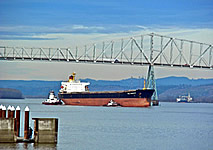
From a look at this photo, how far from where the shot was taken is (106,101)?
286ft

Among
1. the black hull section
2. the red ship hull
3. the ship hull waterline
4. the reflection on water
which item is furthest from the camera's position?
the red ship hull

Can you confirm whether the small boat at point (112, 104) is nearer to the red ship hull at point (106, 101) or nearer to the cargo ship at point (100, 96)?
the cargo ship at point (100, 96)

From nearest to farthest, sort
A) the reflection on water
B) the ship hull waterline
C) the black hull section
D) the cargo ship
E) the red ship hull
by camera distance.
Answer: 1. the reflection on water
2. the black hull section
3. the ship hull waterline
4. the cargo ship
5. the red ship hull

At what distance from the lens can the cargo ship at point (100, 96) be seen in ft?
267

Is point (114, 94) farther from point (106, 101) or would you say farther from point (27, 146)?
point (27, 146)

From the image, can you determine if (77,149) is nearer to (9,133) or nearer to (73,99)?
(9,133)

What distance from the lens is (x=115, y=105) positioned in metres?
84.8

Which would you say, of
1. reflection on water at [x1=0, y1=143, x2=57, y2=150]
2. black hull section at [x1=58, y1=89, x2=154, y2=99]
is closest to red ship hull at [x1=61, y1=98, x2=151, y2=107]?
black hull section at [x1=58, y1=89, x2=154, y2=99]

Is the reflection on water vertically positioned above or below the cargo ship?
below

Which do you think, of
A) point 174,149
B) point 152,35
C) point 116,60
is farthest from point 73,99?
point 174,149

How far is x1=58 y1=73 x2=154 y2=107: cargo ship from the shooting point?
81312 mm

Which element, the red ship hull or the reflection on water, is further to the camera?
the red ship hull

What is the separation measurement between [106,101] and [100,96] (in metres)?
1.21

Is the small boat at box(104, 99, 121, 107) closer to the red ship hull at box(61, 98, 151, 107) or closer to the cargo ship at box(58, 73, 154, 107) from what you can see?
the cargo ship at box(58, 73, 154, 107)
